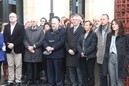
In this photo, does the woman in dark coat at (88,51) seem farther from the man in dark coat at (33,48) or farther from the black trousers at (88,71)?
the man in dark coat at (33,48)

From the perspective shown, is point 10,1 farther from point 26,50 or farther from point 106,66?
point 106,66

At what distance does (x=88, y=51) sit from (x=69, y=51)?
19.4 inches

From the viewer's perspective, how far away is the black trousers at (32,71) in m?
9.76

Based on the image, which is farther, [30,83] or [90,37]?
[30,83]

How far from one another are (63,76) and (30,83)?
3.15ft

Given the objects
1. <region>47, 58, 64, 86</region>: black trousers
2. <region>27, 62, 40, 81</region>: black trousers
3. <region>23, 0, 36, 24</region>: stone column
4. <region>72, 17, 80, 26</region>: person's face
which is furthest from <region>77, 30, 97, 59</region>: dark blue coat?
<region>23, 0, 36, 24</region>: stone column

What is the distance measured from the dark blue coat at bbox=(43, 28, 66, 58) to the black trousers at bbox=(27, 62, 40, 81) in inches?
27.2

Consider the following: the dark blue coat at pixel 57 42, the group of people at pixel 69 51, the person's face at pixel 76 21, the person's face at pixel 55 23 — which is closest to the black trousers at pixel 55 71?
the group of people at pixel 69 51

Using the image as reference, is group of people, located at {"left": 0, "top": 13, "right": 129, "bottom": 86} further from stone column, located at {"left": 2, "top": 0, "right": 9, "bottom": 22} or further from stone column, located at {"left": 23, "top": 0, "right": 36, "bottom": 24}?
stone column, located at {"left": 2, "top": 0, "right": 9, "bottom": 22}

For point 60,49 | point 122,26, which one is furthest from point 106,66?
point 60,49

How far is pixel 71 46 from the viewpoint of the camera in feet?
29.6

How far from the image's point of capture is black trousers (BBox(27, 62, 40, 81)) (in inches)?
384

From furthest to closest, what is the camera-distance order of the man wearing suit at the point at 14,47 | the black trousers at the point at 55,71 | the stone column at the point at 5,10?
the stone column at the point at 5,10
the man wearing suit at the point at 14,47
the black trousers at the point at 55,71

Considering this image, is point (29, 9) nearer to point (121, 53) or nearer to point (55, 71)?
point (55, 71)
